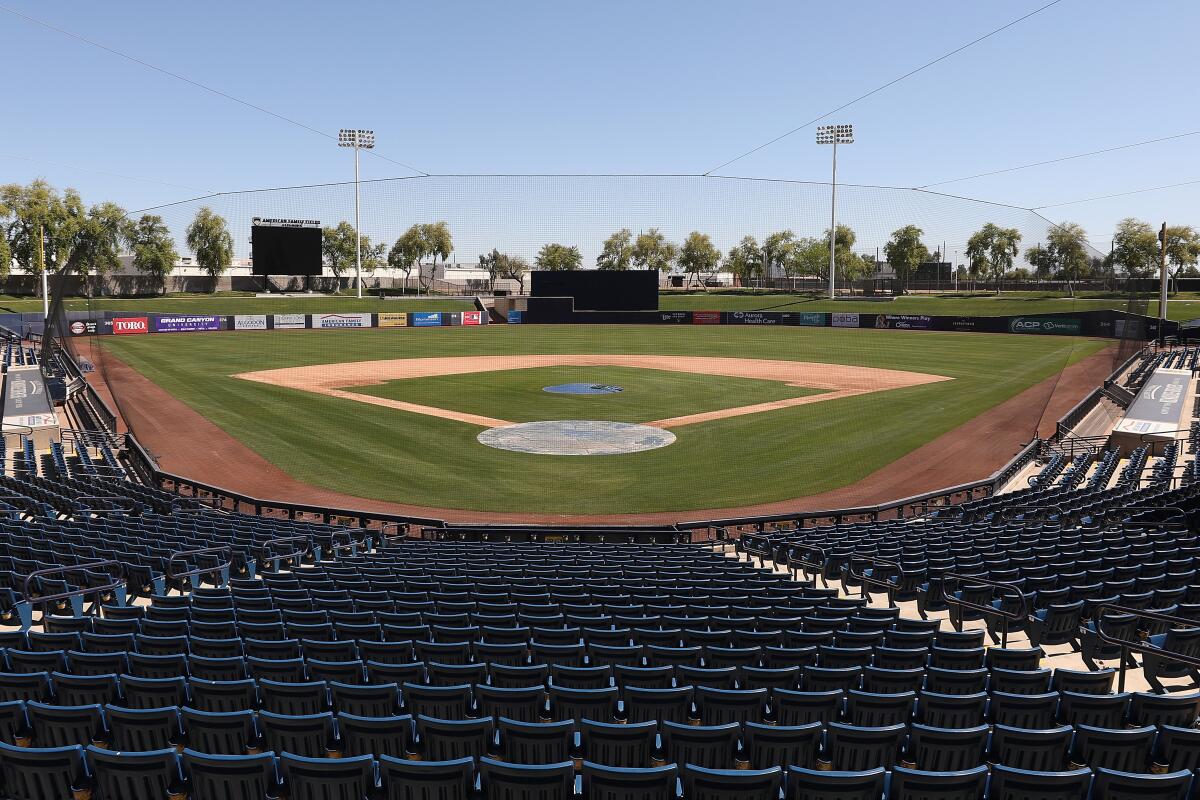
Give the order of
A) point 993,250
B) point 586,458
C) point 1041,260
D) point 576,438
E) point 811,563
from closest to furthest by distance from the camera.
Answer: point 811,563 → point 586,458 → point 576,438 → point 1041,260 → point 993,250

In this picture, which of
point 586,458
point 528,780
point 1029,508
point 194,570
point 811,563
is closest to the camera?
point 528,780

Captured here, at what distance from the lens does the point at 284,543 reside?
1516 centimetres

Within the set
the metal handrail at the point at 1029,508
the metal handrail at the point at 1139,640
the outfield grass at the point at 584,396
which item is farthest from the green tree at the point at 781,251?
the metal handrail at the point at 1139,640

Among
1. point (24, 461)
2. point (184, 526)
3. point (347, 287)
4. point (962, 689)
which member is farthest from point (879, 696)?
point (347, 287)

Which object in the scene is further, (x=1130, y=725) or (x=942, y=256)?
(x=942, y=256)

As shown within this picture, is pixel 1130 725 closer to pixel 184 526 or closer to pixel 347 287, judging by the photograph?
pixel 184 526

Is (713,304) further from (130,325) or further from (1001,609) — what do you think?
(1001,609)

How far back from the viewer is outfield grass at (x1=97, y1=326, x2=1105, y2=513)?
2431 cm

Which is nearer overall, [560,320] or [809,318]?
[809,318]

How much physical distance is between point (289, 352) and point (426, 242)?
55934 millimetres

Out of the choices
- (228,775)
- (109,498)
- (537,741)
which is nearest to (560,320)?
(109,498)

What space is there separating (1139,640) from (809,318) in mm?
79483

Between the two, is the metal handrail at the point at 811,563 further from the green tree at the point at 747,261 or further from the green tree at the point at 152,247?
the green tree at the point at 747,261

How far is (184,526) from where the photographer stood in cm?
1622
